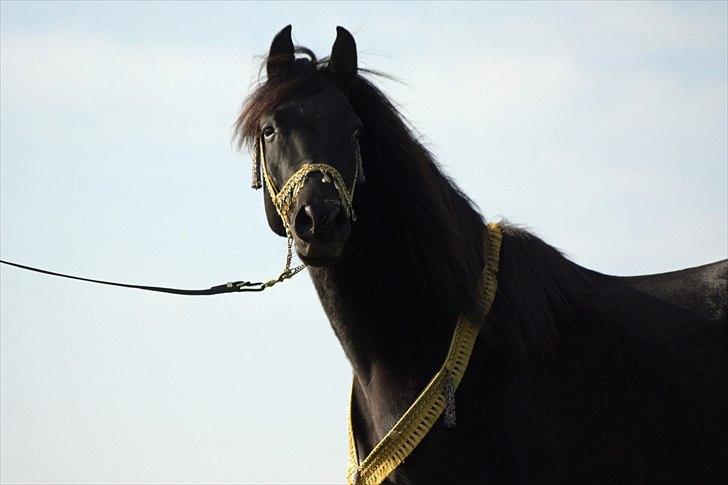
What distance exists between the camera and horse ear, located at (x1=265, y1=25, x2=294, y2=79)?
7160mm

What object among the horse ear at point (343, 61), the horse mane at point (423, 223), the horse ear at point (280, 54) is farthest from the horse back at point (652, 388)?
the horse ear at point (280, 54)

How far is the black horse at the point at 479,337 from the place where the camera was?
6.77 m

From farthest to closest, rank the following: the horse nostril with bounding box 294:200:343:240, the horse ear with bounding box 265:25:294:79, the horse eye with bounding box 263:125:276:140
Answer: the horse ear with bounding box 265:25:294:79 < the horse eye with bounding box 263:125:276:140 < the horse nostril with bounding box 294:200:343:240

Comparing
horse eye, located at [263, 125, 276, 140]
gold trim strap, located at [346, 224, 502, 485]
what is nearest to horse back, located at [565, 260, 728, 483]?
gold trim strap, located at [346, 224, 502, 485]

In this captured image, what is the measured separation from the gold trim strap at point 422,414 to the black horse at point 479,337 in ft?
0.18

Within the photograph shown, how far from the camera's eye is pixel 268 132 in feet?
22.7

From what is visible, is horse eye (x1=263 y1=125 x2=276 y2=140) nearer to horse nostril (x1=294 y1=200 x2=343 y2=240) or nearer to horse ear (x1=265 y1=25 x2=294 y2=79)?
horse ear (x1=265 y1=25 x2=294 y2=79)

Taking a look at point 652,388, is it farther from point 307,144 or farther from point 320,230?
point 307,144

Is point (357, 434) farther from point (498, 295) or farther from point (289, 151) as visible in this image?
point (289, 151)

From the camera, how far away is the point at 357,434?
7.22 metres

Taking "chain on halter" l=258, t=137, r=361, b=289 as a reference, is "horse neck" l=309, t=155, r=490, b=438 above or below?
below

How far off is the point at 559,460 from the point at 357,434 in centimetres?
114

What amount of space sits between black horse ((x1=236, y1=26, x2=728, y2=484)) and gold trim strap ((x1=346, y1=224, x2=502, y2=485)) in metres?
0.05

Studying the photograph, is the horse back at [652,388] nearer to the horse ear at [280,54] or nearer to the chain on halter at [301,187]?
the chain on halter at [301,187]
